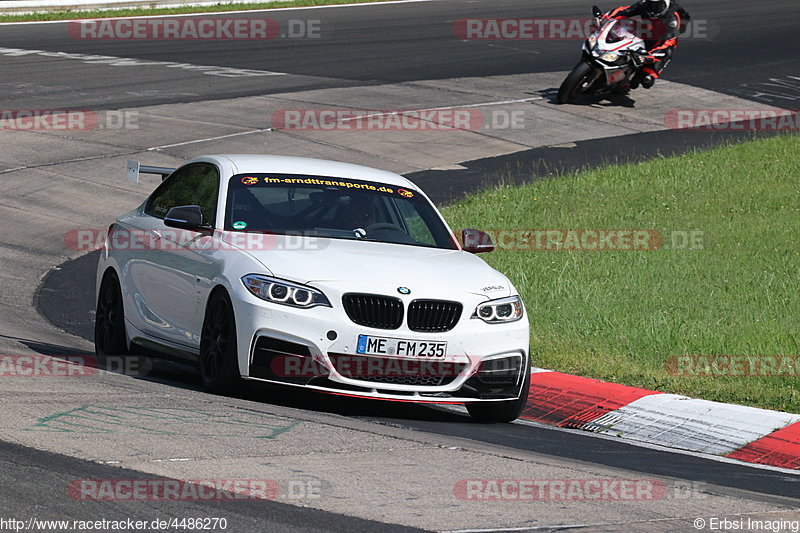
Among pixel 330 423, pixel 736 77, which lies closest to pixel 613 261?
pixel 330 423

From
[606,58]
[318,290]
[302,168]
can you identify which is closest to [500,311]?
[318,290]

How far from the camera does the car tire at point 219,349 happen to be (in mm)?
8375

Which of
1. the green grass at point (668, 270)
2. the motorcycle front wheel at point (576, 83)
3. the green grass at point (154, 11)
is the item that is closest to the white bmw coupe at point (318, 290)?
the green grass at point (668, 270)

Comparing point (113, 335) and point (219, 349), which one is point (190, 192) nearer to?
point (113, 335)

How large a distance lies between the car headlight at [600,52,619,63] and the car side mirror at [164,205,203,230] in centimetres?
1652

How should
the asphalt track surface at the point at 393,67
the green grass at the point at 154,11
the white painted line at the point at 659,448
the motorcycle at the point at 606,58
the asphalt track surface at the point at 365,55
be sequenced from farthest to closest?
the green grass at the point at 154,11
the asphalt track surface at the point at 365,55
the motorcycle at the point at 606,58
the asphalt track surface at the point at 393,67
the white painted line at the point at 659,448

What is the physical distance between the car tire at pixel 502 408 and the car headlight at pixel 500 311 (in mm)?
349

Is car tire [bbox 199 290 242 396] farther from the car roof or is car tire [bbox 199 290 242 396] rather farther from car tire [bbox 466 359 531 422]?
car tire [bbox 466 359 531 422]

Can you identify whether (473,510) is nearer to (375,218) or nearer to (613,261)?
(375,218)

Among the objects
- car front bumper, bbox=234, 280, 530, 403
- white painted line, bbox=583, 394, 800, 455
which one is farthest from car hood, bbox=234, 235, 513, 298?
white painted line, bbox=583, 394, 800, 455

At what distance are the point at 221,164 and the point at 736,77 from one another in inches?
832

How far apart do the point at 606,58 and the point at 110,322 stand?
15.8 metres

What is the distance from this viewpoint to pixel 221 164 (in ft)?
31.8

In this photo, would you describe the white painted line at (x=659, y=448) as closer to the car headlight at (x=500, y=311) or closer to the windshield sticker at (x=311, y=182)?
the car headlight at (x=500, y=311)
